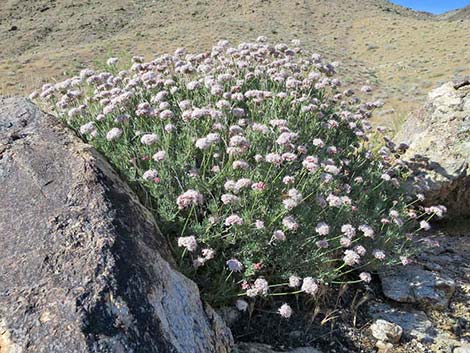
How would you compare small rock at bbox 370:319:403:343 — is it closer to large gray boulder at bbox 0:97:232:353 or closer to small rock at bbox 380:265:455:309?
small rock at bbox 380:265:455:309

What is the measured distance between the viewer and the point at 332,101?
619 cm

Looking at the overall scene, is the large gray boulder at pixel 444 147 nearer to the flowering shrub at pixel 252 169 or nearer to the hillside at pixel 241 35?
the flowering shrub at pixel 252 169

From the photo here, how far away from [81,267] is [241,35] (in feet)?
114

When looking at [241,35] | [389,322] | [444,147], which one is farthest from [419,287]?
[241,35]

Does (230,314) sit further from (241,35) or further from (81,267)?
(241,35)

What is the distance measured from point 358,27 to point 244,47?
125 ft

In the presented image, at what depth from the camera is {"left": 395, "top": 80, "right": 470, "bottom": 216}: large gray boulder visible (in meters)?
6.15

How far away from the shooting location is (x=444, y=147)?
6.47 meters

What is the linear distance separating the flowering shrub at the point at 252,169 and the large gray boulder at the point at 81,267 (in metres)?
0.59

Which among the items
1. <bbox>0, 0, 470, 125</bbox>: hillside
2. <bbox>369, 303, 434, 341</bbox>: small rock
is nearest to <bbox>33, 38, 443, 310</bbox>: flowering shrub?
<bbox>369, 303, 434, 341</bbox>: small rock

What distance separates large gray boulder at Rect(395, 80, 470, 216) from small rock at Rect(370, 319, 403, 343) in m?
2.28

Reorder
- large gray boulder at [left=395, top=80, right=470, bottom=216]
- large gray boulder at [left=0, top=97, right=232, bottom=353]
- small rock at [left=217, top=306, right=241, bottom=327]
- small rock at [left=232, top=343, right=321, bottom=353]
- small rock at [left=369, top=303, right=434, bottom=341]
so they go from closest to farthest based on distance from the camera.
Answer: large gray boulder at [left=0, top=97, right=232, bottom=353]
small rock at [left=232, top=343, right=321, bottom=353]
small rock at [left=217, top=306, right=241, bottom=327]
small rock at [left=369, top=303, right=434, bottom=341]
large gray boulder at [left=395, top=80, right=470, bottom=216]

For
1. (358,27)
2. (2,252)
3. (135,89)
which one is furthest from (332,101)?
(358,27)

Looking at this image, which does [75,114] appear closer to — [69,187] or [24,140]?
[24,140]
